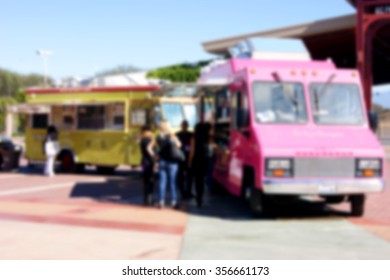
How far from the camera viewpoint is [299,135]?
10.6 metres

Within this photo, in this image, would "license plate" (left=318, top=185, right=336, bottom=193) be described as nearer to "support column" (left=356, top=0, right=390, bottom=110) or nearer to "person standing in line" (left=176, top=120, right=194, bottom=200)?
"person standing in line" (left=176, top=120, right=194, bottom=200)

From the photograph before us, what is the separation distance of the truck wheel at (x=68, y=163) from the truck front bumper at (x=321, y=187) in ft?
35.1

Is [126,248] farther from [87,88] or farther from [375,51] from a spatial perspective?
[375,51]

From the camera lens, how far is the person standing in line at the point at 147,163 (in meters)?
12.3

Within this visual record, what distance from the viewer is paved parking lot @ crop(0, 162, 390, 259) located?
8.09m

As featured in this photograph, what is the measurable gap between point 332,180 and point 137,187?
704cm

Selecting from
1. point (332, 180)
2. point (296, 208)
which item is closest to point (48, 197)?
point (296, 208)

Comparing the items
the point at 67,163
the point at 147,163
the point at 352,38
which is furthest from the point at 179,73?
the point at 147,163

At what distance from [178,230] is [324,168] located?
2636 millimetres

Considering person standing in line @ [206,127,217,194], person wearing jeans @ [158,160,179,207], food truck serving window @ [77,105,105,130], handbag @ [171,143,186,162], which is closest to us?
handbag @ [171,143,186,162]

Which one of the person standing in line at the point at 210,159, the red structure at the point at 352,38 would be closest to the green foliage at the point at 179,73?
the red structure at the point at 352,38

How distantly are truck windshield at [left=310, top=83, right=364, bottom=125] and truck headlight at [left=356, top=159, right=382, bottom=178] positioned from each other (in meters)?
0.93

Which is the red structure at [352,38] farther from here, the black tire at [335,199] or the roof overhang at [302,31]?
the black tire at [335,199]

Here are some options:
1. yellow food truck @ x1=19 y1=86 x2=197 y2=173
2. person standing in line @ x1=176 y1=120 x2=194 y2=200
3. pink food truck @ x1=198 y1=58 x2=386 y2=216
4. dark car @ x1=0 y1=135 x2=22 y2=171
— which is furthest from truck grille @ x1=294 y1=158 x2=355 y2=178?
dark car @ x1=0 y1=135 x2=22 y2=171
